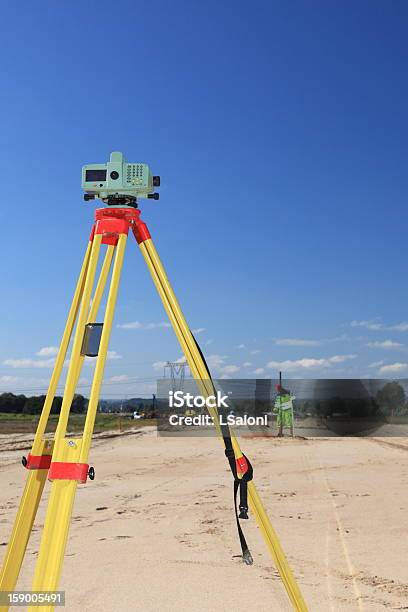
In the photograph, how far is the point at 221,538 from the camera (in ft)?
22.2

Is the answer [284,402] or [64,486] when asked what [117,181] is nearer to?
[64,486]

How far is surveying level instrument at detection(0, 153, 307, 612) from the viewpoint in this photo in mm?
3055

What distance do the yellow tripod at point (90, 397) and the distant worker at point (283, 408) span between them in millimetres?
19833

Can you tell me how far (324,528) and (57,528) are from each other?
17.3 feet

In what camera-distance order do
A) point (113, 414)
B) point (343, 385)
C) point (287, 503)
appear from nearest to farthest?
point (287, 503) → point (343, 385) → point (113, 414)

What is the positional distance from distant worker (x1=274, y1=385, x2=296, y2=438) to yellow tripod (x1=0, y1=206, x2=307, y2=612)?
65.1 ft

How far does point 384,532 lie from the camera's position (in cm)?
707

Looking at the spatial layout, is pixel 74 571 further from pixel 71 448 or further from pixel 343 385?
pixel 343 385

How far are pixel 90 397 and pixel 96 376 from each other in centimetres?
12

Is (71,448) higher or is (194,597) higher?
(71,448)

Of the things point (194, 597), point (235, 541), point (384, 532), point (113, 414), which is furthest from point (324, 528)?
point (113, 414)

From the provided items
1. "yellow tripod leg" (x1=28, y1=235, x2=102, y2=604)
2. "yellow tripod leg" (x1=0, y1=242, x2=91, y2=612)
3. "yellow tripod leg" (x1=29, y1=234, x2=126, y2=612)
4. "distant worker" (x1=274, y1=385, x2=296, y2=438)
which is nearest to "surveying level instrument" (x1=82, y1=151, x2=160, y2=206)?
"yellow tripod leg" (x1=29, y1=234, x2=126, y2=612)

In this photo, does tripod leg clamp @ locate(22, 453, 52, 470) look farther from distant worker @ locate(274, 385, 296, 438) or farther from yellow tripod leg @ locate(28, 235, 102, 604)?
distant worker @ locate(274, 385, 296, 438)

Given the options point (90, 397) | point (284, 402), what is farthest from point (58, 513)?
point (284, 402)
